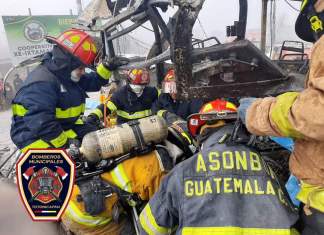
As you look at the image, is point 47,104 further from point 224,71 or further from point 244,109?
point 244,109

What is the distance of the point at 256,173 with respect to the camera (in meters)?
1.69

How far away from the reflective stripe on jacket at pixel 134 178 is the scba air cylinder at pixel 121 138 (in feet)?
0.39

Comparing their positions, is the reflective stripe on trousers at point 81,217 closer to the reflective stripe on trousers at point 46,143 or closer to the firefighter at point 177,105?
the reflective stripe on trousers at point 46,143

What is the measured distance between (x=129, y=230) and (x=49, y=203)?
1.04 metres

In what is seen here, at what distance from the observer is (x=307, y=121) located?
1263 mm

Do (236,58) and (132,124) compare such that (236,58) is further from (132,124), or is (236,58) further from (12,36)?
(12,36)

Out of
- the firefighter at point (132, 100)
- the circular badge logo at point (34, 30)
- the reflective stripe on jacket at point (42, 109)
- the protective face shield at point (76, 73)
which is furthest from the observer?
the circular badge logo at point (34, 30)

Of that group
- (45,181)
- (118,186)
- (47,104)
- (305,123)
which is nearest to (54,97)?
(47,104)

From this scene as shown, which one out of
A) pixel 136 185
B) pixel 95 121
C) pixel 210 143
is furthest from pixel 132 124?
pixel 95 121

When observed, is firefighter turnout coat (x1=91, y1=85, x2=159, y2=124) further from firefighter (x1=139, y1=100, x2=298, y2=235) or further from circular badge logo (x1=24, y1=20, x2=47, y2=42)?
circular badge logo (x1=24, y1=20, x2=47, y2=42)

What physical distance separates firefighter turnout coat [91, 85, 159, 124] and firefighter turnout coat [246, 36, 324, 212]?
351 centimetres

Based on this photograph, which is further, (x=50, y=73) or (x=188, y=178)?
(x=50, y=73)

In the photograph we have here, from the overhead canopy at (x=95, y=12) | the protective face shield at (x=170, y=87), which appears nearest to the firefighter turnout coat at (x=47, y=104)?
the protective face shield at (x=170, y=87)

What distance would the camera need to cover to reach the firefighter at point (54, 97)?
2.87 meters
